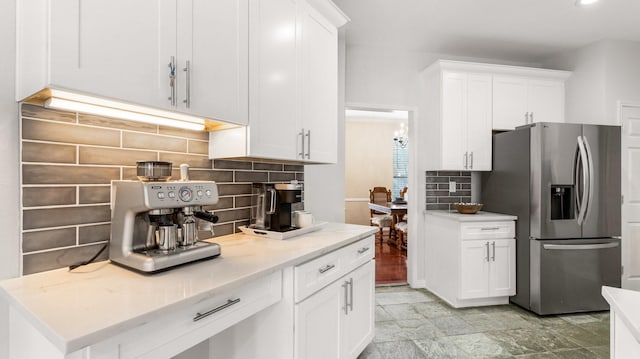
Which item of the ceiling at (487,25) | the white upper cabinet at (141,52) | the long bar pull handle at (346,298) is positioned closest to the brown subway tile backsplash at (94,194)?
the white upper cabinet at (141,52)

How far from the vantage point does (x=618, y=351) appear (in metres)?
0.96

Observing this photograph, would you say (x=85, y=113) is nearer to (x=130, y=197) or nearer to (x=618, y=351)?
(x=130, y=197)

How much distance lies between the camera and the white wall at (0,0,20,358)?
1.09 meters

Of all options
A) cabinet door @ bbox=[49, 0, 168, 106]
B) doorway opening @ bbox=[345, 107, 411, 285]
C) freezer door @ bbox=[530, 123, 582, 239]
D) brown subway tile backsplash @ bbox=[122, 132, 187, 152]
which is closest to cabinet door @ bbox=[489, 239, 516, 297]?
freezer door @ bbox=[530, 123, 582, 239]

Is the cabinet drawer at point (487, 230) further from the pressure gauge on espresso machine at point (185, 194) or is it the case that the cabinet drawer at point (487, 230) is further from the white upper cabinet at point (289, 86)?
the pressure gauge on espresso machine at point (185, 194)

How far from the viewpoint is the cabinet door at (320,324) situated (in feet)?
4.80

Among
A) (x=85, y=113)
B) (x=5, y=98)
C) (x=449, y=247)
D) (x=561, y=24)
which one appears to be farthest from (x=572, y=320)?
(x=5, y=98)

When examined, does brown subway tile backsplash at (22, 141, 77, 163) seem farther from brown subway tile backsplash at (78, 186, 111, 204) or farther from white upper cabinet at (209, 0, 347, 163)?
white upper cabinet at (209, 0, 347, 163)

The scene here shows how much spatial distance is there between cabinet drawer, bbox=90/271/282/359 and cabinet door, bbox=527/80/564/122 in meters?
3.60

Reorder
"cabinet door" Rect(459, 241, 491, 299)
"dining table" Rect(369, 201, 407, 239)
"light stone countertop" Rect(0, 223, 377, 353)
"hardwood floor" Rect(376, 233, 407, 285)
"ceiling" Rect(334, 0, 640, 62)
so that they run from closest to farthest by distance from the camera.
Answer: "light stone countertop" Rect(0, 223, 377, 353) → "ceiling" Rect(334, 0, 640, 62) → "cabinet door" Rect(459, 241, 491, 299) → "hardwood floor" Rect(376, 233, 407, 285) → "dining table" Rect(369, 201, 407, 239)

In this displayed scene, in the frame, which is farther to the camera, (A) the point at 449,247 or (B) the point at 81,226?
(A) the point at 449,247

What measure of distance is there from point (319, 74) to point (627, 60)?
3545mm

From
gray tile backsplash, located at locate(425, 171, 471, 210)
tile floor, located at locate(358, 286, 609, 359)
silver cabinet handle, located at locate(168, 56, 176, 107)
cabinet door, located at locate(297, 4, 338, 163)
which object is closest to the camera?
silver cabinet handle, located at locate(168, 56, 176, 107)

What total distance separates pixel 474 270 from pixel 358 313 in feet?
5.38
